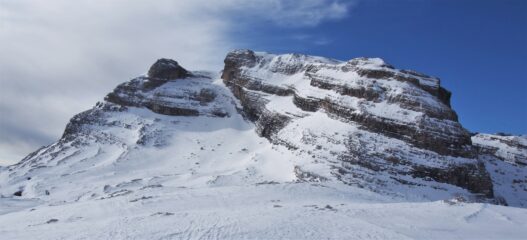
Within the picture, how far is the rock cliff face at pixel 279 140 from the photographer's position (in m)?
57.3

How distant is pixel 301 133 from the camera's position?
2645 inches

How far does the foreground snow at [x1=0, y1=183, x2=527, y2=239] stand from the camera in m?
23.6

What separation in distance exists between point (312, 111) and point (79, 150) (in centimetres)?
3252

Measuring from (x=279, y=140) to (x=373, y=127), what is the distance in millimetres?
12843

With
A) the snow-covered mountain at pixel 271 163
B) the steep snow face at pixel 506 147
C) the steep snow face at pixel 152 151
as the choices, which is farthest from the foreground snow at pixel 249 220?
the steep snow face at pixel 506 147

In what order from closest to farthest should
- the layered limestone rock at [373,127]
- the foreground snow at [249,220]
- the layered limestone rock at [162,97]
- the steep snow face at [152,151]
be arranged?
the foreground snow at [249,220]
the layered limestone rock at [373,127]
the steep snow face at [152,151]
the layered limestone rock at [162,97]

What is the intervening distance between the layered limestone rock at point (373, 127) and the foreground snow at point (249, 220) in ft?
73.8

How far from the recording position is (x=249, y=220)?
25.7 m

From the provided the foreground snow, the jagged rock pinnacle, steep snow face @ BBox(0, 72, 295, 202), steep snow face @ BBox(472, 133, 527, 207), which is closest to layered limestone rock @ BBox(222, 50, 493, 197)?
steep snow face @ BBox(0, 72, 295, 202)

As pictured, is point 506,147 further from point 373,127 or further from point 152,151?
point 152,151

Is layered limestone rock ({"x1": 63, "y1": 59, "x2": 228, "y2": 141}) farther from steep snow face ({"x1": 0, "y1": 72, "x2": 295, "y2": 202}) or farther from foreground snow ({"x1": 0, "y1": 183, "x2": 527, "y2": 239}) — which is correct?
foreground snow ({"x1": 0, "y1": 183, "x2": 527, "y2": 239})

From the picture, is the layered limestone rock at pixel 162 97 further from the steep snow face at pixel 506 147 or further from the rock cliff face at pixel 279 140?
the steep snow face at pixel 506 147

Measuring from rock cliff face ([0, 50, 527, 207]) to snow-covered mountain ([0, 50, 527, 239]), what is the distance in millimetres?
215

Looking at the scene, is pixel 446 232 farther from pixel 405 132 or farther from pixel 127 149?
pixel 127 149
